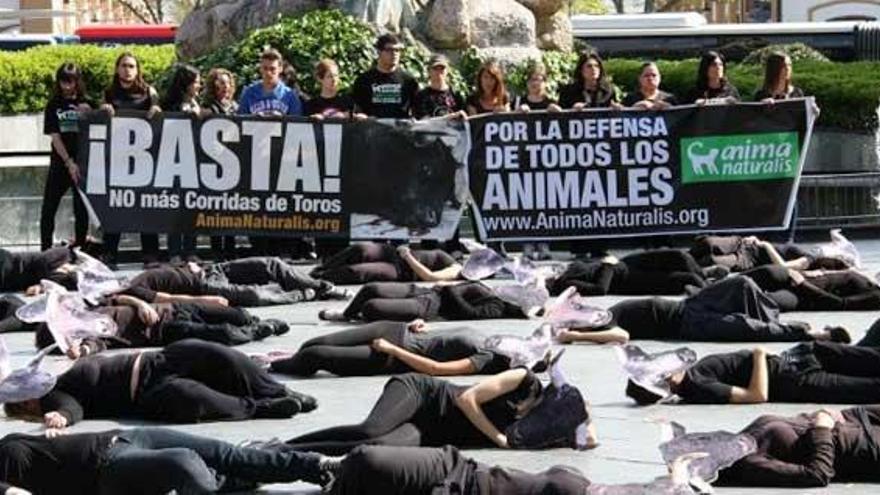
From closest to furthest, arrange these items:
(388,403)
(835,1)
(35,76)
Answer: (388,403) < (35,76) < (835,1)

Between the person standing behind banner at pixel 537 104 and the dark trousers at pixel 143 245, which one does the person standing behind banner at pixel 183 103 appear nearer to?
the dark trousers at pixel 143 245

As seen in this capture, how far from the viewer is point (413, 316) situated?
13422 millimetres

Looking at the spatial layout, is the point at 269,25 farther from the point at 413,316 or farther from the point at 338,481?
the point at 338,481

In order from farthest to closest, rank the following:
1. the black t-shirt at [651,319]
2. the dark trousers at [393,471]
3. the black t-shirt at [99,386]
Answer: the black t-shirt at [651,319] < the black t-shirt at [99,386] < the dark trousers at [393,471]

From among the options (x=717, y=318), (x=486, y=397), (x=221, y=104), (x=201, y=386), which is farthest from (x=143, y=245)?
(x=486, y=397)

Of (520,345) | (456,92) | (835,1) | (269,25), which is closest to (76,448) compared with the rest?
(520,345)

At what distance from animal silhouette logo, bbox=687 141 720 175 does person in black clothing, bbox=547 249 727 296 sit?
117 inches

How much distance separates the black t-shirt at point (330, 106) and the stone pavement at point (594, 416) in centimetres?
457

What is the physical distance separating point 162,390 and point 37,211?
9.46 meters

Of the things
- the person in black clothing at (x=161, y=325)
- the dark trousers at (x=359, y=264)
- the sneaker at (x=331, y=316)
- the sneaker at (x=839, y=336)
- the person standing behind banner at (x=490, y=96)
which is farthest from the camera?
the person standing behind banner at (x=490, y=96)

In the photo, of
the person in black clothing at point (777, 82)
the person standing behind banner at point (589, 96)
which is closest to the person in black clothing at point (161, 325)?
the person standing behind banner at point (589, 96)

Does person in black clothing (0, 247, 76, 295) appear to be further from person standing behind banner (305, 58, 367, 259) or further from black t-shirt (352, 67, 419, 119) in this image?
black t-shirt (352, 67, 419, 119)

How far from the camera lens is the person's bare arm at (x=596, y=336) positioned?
1278 centimetres

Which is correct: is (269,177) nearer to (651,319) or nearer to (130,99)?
(130,99)
